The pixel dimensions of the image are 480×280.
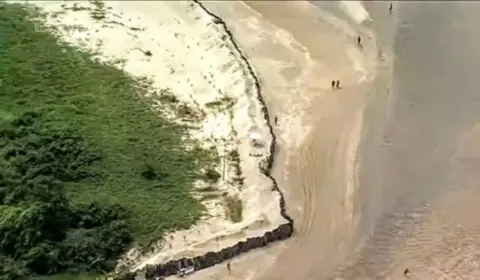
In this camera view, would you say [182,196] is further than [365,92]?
No

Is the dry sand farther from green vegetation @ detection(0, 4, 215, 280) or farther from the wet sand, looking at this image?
the wet sand

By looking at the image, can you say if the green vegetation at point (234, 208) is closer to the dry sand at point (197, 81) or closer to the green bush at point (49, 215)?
the dry sand at point (197, 81)

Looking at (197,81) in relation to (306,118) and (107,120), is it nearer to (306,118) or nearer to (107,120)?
(107,120)

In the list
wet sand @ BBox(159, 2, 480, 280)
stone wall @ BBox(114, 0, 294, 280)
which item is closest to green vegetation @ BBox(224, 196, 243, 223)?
stone wall @ BBox(114, 0, 294, 280)

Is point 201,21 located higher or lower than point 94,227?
higher

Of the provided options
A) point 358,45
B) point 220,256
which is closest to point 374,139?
point 358,45

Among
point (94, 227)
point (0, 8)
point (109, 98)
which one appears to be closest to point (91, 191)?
point (94, 227)

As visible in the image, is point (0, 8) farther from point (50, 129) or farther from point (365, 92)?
point (365, 92)
